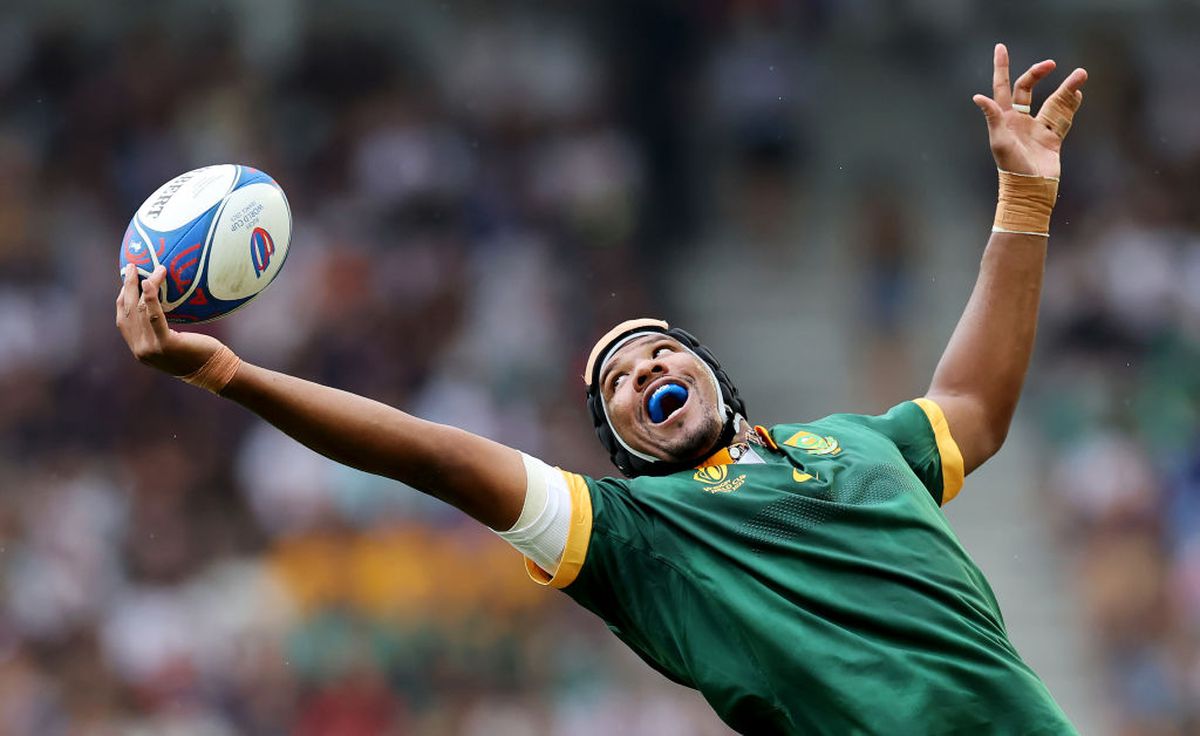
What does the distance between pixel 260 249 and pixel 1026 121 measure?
2.19 meters

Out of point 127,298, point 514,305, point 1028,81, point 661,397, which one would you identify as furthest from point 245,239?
point 514,305

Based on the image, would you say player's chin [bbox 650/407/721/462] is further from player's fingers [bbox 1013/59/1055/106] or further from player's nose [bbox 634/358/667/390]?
player's fingers [bbox 1013/59/1055/106]

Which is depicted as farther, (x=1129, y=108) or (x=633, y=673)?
Answer: (x=1129, y=108)

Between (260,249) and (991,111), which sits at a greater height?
(991,111)

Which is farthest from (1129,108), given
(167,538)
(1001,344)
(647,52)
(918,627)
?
(918,627)

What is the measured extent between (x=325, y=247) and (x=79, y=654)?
132 inches

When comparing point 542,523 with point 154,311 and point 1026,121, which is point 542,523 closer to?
point 154,311

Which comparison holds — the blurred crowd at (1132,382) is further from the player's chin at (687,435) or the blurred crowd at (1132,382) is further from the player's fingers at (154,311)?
the player's fingers at (154,311)

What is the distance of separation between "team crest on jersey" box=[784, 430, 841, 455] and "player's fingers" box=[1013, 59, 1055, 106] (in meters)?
1.20

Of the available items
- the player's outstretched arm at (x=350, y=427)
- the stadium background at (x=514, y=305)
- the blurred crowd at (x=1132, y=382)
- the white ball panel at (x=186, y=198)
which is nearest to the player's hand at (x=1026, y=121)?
the player's outstretched arm at (x=350, y=427)

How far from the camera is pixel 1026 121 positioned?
16.7ft

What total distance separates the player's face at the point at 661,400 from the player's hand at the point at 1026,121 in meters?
1.13

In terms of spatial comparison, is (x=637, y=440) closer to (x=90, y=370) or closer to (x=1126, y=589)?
(x=1126, y=589)

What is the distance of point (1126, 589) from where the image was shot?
431 inches
